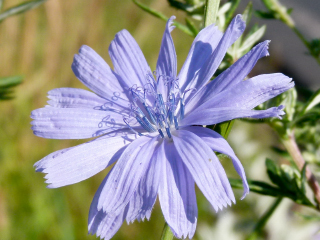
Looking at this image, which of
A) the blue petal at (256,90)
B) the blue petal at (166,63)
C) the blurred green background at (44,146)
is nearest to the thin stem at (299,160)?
the blue petal at (256,90)

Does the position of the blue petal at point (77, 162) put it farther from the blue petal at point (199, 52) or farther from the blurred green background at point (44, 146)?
the blurred green background at point (44, 146)

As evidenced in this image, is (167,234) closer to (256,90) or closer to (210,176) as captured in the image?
(210,176)

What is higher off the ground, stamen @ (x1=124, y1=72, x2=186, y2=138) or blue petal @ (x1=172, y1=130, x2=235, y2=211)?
stamen @ (x1=124, y1=72, x2=186, y2=138)

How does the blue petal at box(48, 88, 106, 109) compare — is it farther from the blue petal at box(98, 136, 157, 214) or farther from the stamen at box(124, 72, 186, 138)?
the blue petal at box(98, 136, 157, 214)

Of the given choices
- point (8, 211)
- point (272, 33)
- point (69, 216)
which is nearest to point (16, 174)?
point (8, 211)

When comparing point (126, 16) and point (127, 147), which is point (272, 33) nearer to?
point (126, 16)

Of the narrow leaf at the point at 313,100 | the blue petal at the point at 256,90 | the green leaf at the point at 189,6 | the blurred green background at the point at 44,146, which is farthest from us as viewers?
the blurred green background at the point at 44,146

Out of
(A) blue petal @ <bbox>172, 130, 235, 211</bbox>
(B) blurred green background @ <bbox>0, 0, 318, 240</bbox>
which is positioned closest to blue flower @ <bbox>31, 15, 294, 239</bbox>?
(A) blue petal @ <bbox>172, 130, 235, 211</bbox>
